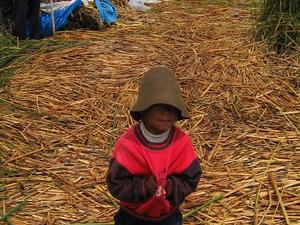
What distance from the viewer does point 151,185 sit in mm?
1691

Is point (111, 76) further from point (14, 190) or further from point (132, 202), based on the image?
point (132, 202)

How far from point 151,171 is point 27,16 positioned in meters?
3.78

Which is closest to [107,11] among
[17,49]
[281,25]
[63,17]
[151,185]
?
[63,17]

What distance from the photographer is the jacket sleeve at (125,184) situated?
Result: 171 cm

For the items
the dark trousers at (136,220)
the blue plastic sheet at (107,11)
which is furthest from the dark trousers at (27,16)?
the dark trousers at (136,220)

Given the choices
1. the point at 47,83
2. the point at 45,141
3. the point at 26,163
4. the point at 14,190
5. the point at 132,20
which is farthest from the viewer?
the point at 132,20

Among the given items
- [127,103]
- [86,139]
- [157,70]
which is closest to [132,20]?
[127,103]

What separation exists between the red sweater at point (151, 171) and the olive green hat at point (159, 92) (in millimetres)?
107

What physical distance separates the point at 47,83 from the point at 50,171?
1227 millimetres

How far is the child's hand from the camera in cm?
169

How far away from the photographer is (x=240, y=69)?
4.07 meters

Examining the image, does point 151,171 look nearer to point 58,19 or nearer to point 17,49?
point 17,49

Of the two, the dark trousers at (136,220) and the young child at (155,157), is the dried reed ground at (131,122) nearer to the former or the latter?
the dark trousers at (136,220)

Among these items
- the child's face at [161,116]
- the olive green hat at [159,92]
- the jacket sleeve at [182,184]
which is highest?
the olive green hat at [159,92]
